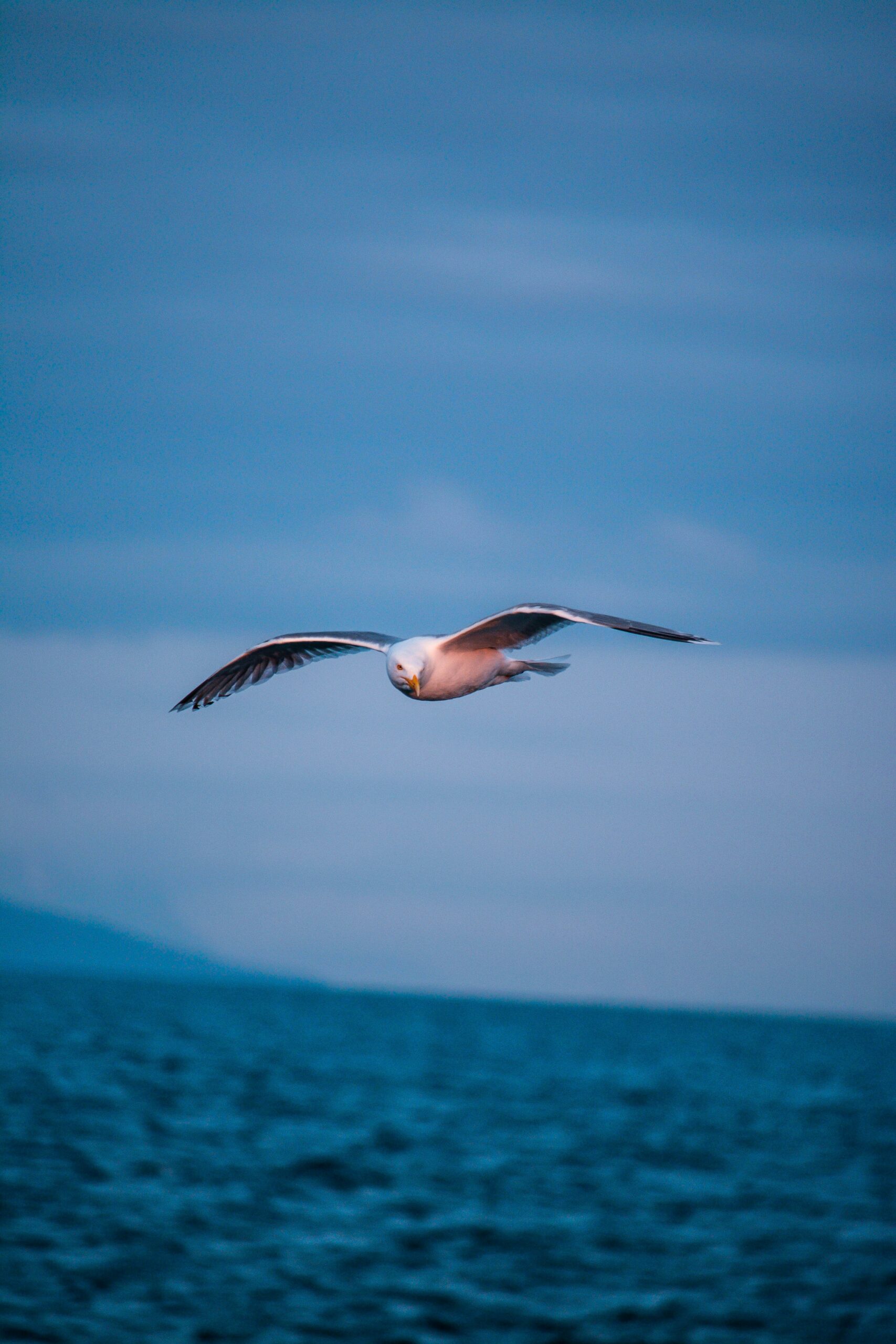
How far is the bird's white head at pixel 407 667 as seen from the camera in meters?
11.2

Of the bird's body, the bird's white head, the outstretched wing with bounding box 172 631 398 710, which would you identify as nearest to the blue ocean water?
the outstretched wing with bounding box 172 631 398 710

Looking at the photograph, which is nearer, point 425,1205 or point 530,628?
point 530,628

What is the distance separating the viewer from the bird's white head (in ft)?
36.9

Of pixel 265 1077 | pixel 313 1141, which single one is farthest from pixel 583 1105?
pixel 313 1141

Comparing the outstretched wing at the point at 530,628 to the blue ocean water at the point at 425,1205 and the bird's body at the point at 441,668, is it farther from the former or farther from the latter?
the blue ocean water at the point at 425,1205

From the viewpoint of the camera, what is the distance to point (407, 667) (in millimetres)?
11242

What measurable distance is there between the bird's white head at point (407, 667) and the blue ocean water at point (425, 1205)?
18.9 m

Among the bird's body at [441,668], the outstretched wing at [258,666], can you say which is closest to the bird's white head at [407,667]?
the bird's body at [441,668]

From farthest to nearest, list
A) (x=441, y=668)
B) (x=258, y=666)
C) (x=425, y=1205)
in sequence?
(x=425, y=1205)
(x=258, y=666)
(x=441, y=668)

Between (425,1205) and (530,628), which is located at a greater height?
(530,628)

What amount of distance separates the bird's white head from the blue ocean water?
744 inches

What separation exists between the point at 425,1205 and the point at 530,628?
2855 cm

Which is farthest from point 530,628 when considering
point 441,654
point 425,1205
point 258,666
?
point 425,1205

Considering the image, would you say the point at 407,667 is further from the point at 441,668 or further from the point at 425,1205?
the point at 425,1205
